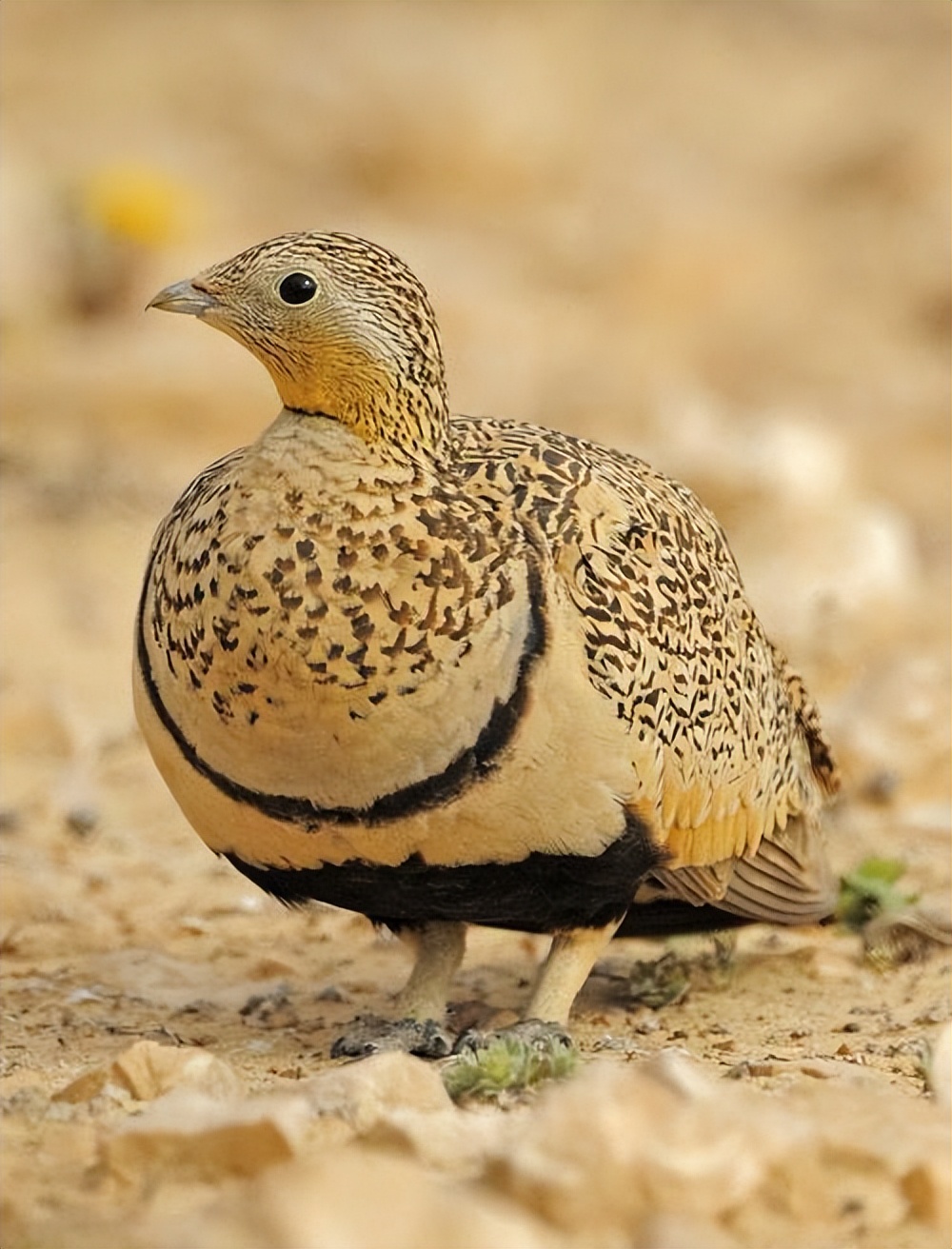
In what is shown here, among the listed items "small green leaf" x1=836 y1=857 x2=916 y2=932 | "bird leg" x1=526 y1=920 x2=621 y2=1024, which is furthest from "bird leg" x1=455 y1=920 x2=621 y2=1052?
"small green leaf" x1=836 y1=857 x2=916 y2=932

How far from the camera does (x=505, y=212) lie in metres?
16.3

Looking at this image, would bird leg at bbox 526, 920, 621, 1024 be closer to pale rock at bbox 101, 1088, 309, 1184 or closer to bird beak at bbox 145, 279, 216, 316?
pale rock at bbox 101, 1088, 309, 1184

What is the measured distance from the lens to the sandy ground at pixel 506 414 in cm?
326

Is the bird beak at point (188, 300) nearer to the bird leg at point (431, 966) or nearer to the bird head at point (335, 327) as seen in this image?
the bird head at point (335, 327)

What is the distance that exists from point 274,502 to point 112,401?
7.63 meters

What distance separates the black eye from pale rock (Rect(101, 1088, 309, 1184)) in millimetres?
1538

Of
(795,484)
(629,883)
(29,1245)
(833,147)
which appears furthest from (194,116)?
(29,1245)

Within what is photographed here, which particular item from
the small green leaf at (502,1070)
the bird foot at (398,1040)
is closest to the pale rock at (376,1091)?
the small green leaf at (502,1070)

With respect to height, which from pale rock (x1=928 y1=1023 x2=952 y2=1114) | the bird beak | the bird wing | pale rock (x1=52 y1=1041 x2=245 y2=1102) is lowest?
pale rock (x1=52 y1=1041 x2=245 y2=1102)

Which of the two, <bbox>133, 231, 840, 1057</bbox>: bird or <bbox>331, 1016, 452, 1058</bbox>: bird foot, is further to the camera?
<bbox>331, 1016, 452, 1058</bbox>: bird foot

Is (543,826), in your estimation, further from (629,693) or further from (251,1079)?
(251,1079)

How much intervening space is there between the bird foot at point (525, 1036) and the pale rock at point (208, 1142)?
41.9 inches

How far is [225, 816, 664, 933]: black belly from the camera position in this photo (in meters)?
4.34

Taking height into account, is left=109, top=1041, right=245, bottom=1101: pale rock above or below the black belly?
below
